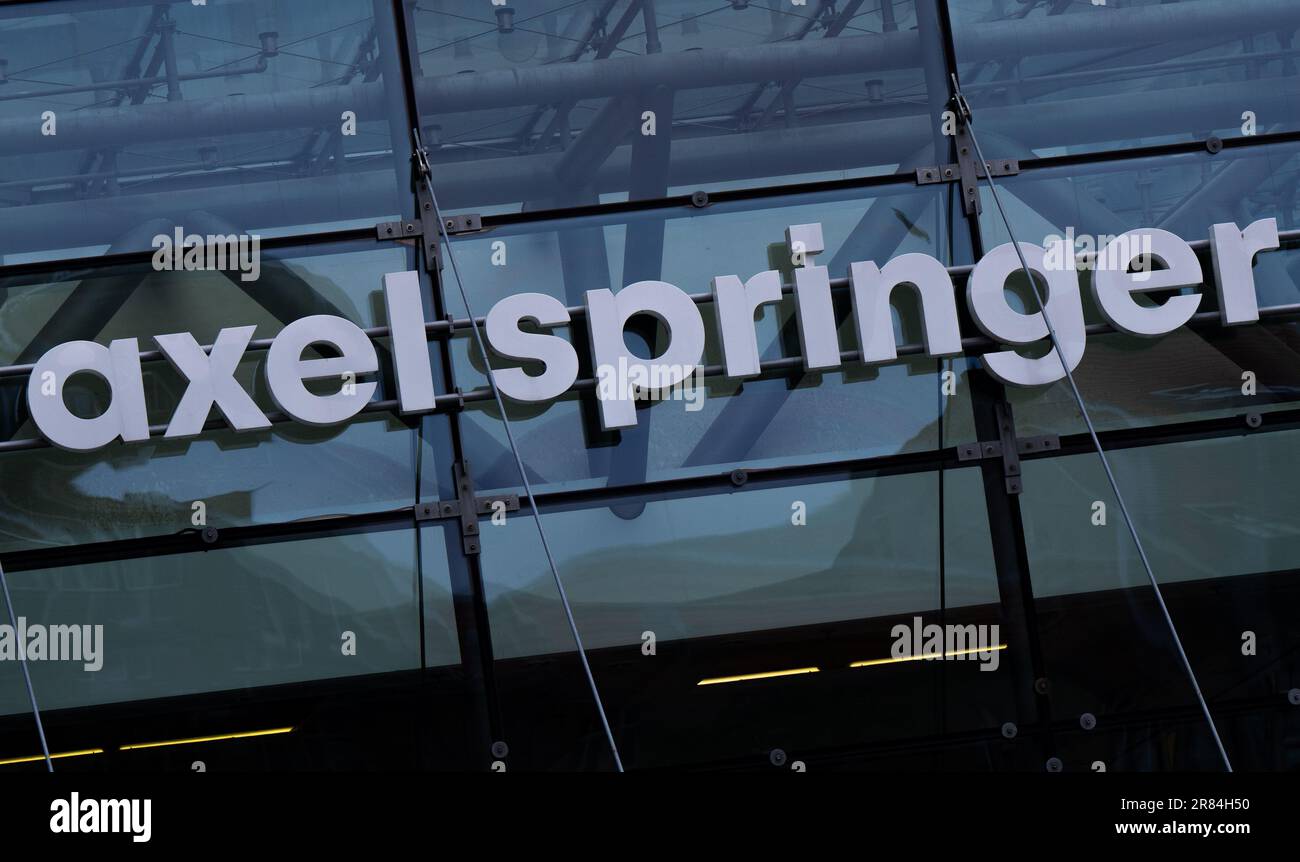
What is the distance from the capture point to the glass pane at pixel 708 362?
6.41 m

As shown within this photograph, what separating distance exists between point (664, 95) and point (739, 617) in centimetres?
248

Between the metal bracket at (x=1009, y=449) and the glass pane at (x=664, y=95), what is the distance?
1.35m

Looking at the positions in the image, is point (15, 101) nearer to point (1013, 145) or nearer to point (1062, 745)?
point (1013, 145)

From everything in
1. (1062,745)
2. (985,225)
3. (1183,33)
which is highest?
(1183,33)

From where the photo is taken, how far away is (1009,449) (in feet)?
21.2

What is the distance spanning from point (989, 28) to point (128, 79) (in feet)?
13.4

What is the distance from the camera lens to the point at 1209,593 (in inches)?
256

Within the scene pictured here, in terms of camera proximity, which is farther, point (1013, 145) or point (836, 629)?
point (1013, 145)

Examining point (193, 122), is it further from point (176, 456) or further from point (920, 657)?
point (920, 657)

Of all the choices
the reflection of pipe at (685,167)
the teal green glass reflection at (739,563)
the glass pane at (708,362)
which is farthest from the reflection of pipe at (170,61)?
the teal green glass reflection at (739,563)

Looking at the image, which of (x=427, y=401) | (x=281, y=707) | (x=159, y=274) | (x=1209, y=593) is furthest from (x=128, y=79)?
(x=1209, y=593)

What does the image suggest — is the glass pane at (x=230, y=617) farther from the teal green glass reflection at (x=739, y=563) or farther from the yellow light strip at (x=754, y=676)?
the yellow light strip at (x=754, y=676)

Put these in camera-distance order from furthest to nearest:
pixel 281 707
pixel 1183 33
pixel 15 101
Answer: pixel 1183 33 < pixel 15 101 < pixel 281 707

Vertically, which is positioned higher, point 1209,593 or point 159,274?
point 159,274
